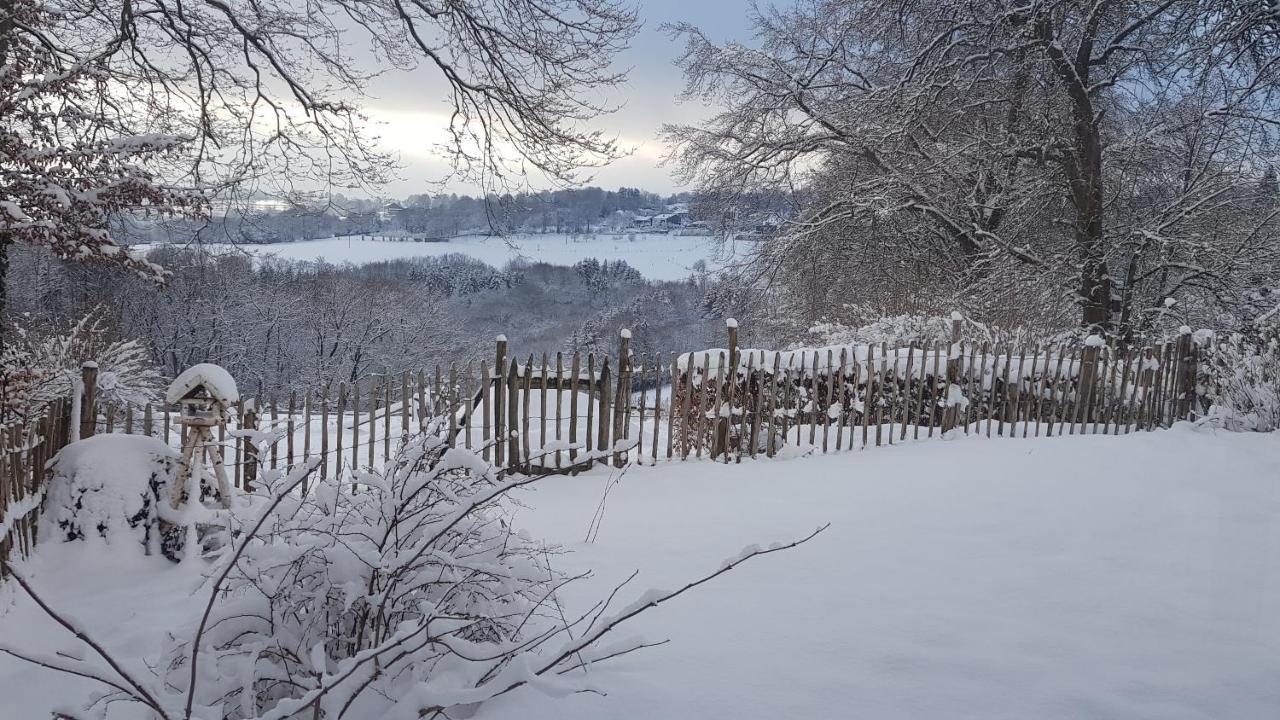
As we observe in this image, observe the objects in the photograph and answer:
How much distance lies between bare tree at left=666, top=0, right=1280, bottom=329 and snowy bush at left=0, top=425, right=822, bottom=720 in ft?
34.0

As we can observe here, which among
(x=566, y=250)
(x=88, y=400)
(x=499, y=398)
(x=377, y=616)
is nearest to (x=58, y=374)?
(x=88, y=400)

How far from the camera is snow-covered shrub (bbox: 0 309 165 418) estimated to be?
5.80 m

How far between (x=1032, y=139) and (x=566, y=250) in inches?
1588

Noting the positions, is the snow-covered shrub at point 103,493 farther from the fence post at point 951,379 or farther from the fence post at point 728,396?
the fence post at point 951,379

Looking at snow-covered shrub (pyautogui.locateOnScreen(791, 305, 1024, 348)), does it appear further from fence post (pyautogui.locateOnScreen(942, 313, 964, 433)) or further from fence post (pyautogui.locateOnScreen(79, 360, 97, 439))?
fence post (pyautogui.locateOnScreen(79, 360, 97, 439))

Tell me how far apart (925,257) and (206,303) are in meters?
38.8

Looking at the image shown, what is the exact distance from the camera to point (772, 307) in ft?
55.1

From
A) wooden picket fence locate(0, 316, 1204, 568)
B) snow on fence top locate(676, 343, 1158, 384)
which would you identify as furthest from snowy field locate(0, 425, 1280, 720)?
snow on fence top locate(676, 343, 1158, 384)

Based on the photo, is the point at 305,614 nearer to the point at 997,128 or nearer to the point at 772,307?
the point at 997,128

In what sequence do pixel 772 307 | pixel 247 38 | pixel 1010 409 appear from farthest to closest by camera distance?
pixel 772 307 → pixel 1010 409 → pixel 247 38

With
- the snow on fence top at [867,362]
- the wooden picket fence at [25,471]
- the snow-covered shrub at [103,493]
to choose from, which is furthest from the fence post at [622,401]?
the wooden picket fence at [25,471]

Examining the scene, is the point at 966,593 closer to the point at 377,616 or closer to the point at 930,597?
the point at 930,597

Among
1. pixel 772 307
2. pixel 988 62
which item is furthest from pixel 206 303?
pixel 988 62

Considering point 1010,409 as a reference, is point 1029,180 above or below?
above
